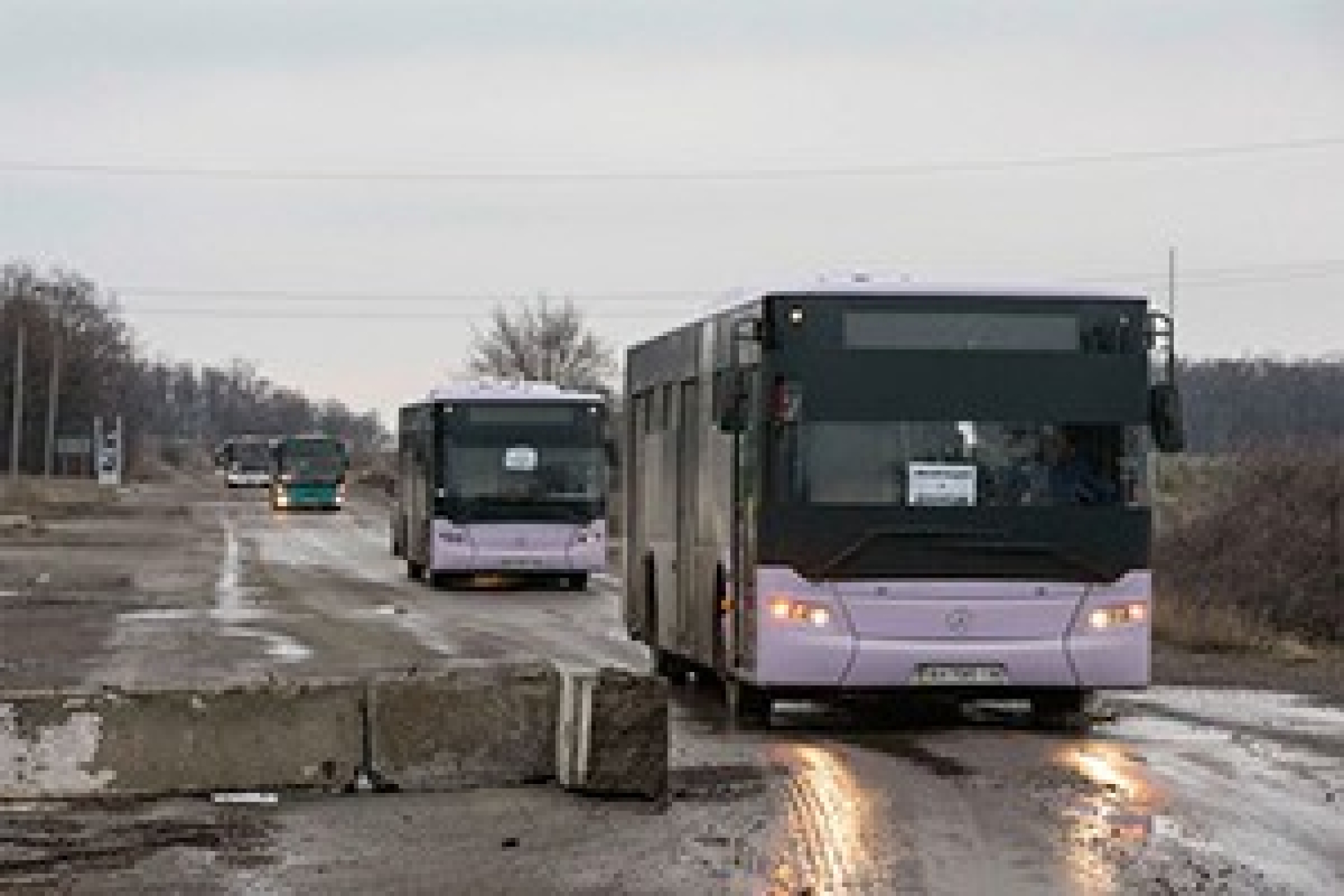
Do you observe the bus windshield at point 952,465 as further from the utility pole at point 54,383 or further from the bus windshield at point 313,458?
the utility pole at point 54,383

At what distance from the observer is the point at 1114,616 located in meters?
15.9

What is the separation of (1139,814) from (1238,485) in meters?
24.8

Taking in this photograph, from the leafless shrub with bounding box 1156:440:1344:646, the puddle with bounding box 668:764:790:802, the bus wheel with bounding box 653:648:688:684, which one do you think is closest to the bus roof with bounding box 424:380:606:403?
the leafless shrub with bounding box 1156:440:1344:646

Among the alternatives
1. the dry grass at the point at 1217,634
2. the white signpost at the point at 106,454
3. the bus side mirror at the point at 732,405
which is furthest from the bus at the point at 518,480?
the white signpost at the point at 106,454

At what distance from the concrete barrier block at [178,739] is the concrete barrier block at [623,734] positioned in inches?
50.3

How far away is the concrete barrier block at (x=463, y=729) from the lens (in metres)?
12.9

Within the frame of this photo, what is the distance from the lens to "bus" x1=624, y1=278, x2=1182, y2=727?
618 inches

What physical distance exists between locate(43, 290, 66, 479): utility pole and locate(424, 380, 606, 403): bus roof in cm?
7473

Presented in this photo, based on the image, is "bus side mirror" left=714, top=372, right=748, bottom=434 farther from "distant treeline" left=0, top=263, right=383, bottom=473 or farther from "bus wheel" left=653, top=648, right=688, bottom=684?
"distant treeline" left=0, top=263, right=383, bottom=473

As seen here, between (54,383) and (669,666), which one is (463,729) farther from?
(54,383)

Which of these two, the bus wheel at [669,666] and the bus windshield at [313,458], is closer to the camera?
the bus wheel at [669,666]

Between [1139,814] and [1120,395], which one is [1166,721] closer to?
[1120,395]

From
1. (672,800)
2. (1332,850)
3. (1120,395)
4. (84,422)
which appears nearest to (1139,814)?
(1332,850)

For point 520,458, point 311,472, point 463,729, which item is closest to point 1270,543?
point 520,458
